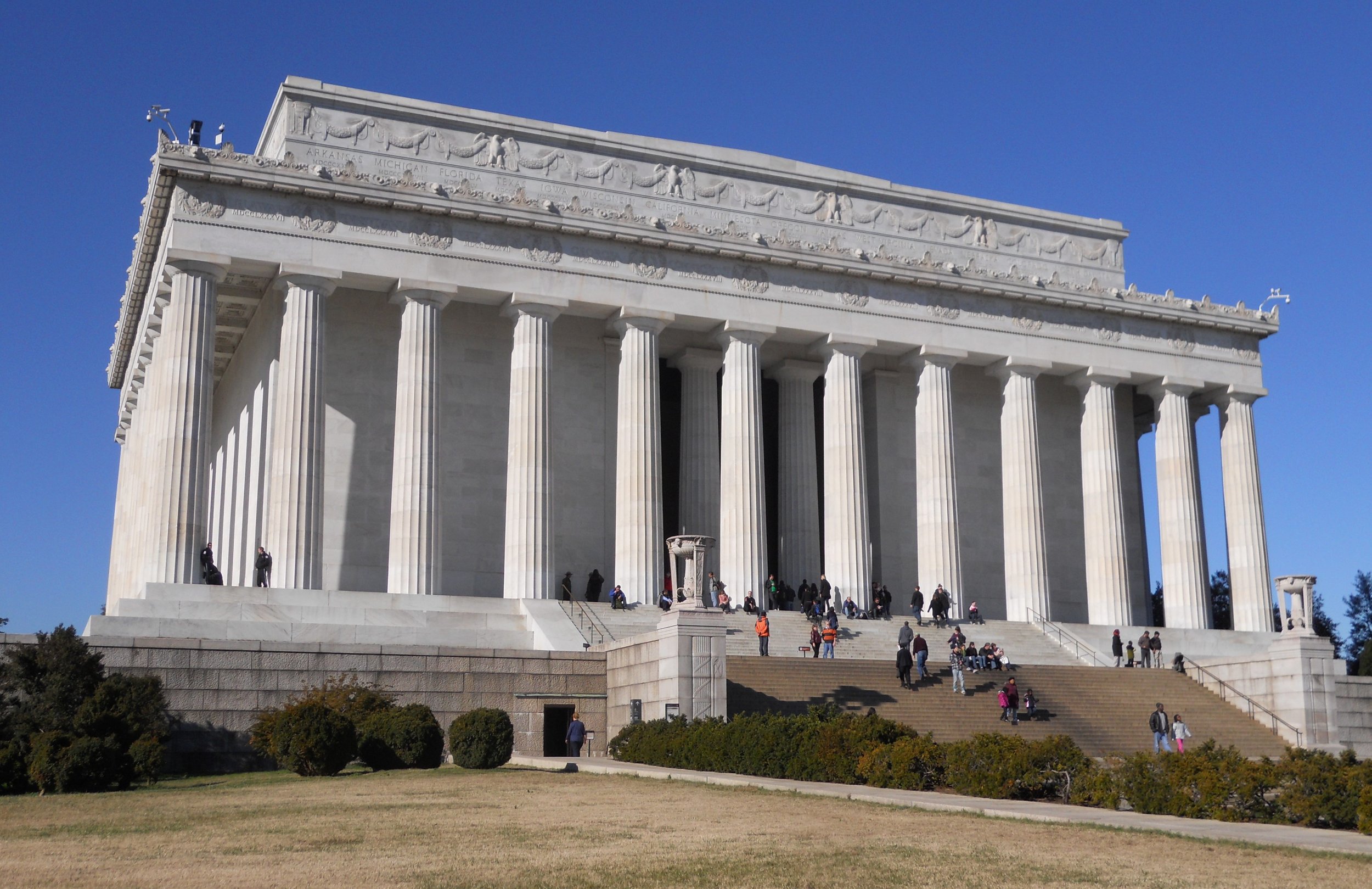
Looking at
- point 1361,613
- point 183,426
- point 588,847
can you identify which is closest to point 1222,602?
point 1361,613

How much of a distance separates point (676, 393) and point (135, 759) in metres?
31.1

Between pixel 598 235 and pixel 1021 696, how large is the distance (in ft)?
66.9

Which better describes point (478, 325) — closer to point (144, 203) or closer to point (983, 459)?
point (144, 203)

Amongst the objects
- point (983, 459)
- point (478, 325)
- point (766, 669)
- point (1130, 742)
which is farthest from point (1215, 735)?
point (478, 325)

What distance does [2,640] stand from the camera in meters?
31.0

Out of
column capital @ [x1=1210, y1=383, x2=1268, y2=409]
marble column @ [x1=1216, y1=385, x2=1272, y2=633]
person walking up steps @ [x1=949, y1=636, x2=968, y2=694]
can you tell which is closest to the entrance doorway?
person walking up steps @ [x1=949, y1=636, x2=968, y2=694]

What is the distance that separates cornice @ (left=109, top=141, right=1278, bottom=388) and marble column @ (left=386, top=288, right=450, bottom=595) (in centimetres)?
335

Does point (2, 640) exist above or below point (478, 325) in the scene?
below

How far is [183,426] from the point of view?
41656 mm

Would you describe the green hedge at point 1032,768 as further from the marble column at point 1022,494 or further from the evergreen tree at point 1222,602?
the evergreen tree at point 1222,602

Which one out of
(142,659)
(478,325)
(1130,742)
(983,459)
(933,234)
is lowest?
(1130,742)

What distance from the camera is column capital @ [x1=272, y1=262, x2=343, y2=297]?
1731 inches

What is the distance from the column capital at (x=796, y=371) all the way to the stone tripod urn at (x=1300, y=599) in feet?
64.2

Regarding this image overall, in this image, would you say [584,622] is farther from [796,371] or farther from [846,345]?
[796,371]
